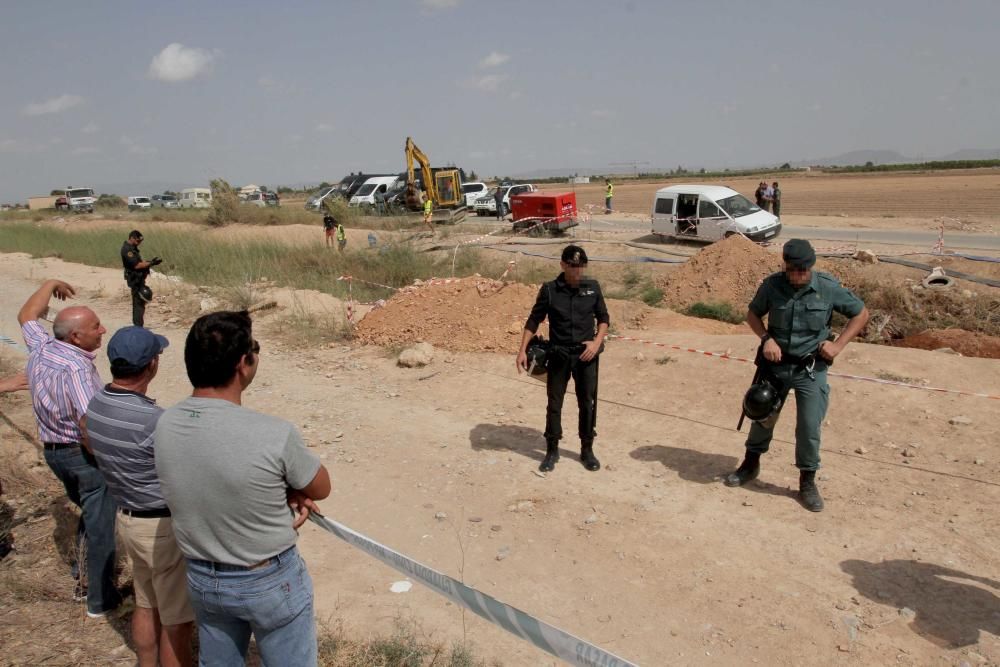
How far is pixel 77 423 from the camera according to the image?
3.40 m

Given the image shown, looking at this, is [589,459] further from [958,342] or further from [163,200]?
[163,200]

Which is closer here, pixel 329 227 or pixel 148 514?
pixel 148 514

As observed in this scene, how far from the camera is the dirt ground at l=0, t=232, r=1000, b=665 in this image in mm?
3547

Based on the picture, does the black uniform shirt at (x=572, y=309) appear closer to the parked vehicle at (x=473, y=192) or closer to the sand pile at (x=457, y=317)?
the sand pile at (x=457, y=317)

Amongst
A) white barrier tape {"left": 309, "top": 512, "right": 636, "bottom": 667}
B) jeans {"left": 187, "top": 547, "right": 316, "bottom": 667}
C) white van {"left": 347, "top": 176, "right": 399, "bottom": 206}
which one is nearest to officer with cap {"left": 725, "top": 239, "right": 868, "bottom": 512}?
white barrier tape {"left": 309, "top": 512, "right": 636, "bottom": 667}

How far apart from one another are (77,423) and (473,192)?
3259 cm

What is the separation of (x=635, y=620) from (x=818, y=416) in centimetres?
216

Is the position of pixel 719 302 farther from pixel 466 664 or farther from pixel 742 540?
pixel 466 664

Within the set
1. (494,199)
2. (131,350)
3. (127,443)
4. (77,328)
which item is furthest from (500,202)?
(127,443)

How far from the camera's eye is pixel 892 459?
18.2ft

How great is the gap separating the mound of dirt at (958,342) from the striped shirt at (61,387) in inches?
437

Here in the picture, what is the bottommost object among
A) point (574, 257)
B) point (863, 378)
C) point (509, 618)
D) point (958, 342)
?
point (958, 342)

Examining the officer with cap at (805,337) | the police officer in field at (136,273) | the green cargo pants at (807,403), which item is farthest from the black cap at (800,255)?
→ the police officer in field at (136,273)

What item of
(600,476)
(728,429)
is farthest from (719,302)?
(600,476)
